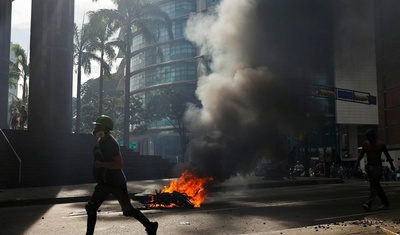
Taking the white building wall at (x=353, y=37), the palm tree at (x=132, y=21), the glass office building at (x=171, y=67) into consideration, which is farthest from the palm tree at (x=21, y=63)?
the white building wall at (x=353, y=37)

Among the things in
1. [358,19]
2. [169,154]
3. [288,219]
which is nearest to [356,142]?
[169,154]

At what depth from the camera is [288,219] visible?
25.9 feet

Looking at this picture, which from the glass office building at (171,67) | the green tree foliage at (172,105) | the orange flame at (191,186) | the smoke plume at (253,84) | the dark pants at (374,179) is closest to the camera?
the dark pants at (374,179)

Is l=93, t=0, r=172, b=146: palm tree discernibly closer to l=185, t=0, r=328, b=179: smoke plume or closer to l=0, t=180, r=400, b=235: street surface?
l=185, t=0, r=328, b=179: smoke plume

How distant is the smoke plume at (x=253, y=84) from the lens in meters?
11.8

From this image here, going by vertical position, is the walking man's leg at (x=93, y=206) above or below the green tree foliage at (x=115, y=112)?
below

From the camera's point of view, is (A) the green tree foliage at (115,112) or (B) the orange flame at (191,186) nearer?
(B) the orange flame at (191,186)

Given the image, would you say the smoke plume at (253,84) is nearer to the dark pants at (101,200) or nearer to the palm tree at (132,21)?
the dark pants at (101,200)

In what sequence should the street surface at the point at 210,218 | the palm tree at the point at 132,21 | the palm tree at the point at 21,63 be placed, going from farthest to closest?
the palm tree at the point at 21,63 → the palm tree at the point at 132,21 → the street surface at the point at 210,218

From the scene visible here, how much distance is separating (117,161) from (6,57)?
26.4m

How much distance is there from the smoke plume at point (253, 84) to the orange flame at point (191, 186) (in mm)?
887

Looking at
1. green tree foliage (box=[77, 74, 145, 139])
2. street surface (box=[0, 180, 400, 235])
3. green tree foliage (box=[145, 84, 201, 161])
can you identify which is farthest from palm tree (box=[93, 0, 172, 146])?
street surface (box=[0, 180, 400, 235])

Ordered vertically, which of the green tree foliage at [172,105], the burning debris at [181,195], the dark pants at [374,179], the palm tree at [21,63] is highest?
the palm tree at [21,63]

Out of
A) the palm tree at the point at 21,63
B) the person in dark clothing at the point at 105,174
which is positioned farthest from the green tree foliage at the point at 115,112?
the person in dark clothing at the point at 105,174
